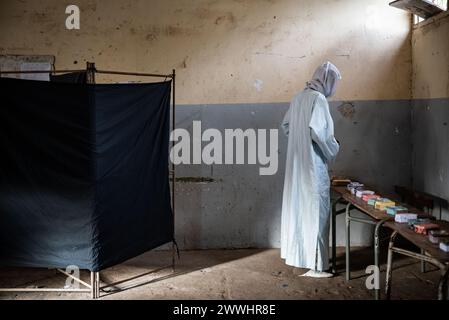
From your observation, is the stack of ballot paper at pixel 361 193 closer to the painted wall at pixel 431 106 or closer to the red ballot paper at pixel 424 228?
the painted wall at pixel 431 106

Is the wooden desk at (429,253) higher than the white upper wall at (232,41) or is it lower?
lower

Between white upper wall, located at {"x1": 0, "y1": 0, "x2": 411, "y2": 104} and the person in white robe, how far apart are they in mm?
895

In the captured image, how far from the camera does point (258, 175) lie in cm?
484

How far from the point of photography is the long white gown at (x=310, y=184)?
379cm

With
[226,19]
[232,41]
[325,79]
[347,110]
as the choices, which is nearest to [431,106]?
[347,110]

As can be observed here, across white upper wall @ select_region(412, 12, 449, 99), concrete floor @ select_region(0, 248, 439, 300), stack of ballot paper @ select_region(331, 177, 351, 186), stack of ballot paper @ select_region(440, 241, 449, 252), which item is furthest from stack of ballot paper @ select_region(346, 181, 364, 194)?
stack of ballot paper @ select_region(440, 241, 449, 252)

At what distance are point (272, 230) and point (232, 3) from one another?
2.23m

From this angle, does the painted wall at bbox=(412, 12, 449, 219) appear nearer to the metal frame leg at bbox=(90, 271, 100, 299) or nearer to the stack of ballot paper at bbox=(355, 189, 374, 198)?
the stack of ballot paper at bbox=(355, 189, 374, 198)

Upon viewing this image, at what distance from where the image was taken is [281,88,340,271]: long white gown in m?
3.79

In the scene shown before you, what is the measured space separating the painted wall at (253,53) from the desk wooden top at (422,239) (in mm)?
1929

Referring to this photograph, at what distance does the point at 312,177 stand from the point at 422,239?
50.8 inches

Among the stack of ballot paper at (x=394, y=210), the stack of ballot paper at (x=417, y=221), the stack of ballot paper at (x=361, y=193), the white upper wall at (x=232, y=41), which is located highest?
the white upper wall at (x=232, y=41)

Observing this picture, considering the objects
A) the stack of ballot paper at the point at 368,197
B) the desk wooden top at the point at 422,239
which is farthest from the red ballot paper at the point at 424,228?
the stack of ballot paper at the point at 368,197

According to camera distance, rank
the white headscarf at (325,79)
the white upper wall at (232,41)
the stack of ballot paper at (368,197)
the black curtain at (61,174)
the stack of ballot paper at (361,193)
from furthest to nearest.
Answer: the white upper wall at (232,41) < the white headscarf at (325,79) < the stack of ballot paper at (361,193) < the stack of ballot paper at (368,197) < the black curtain at (61,174)
